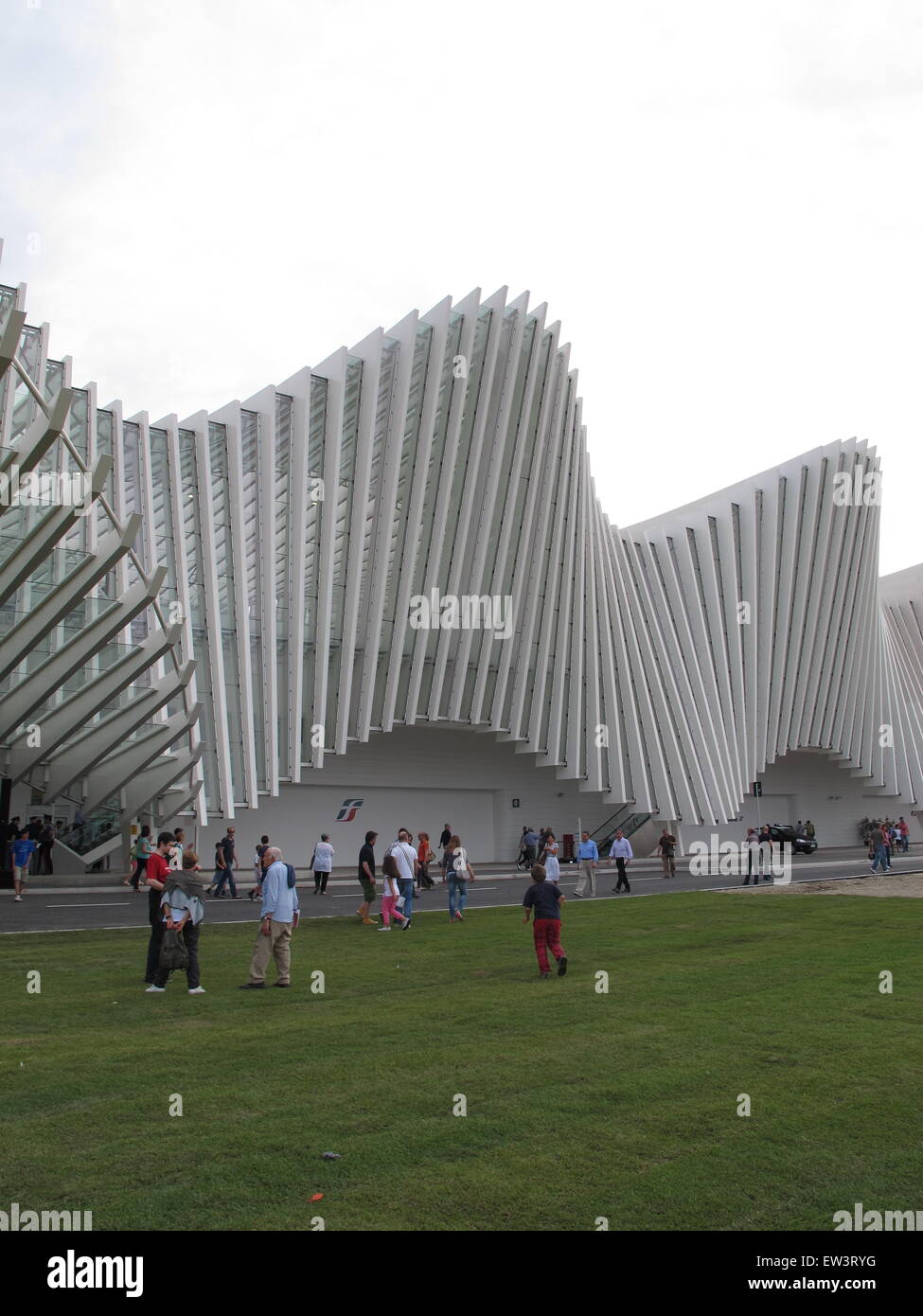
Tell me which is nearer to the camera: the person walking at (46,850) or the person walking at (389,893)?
the person walking at (389,893)

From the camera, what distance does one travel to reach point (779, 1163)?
20.2ft

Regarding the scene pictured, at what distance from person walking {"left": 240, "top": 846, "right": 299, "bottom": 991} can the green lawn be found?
13.0 inches

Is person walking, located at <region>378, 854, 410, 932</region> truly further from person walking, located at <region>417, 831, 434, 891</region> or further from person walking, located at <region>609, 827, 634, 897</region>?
person walking, located at <region>609, 827, 634, 897</region>

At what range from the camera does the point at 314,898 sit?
2469 cm

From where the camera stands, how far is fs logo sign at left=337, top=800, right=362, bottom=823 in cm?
3750

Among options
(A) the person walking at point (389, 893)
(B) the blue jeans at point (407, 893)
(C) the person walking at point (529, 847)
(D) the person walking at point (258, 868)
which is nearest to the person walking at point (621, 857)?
(C) the person walking at point (529, 847)

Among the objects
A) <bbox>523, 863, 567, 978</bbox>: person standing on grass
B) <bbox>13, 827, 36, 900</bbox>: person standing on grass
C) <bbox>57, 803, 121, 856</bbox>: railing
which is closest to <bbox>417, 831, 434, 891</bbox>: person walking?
<bbox>57, 803, 121, 856</bbox>: railing

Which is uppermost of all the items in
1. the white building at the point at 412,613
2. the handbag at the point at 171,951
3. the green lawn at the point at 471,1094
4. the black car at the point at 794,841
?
the white building at the point at 412,613

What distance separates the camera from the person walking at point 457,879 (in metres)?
19.7

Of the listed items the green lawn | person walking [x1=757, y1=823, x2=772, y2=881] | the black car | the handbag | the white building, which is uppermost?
the white building

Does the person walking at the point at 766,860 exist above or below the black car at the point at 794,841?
above

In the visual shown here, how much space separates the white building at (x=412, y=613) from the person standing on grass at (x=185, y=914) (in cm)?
972

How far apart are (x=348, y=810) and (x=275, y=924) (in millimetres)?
25558

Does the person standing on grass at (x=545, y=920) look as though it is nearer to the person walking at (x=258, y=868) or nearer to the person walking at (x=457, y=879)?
the person walking at (x=258, y=868)
